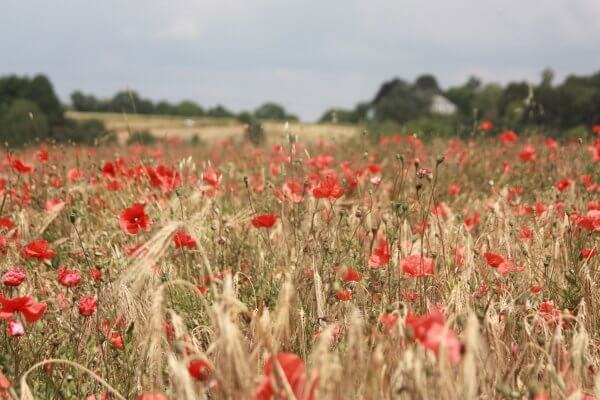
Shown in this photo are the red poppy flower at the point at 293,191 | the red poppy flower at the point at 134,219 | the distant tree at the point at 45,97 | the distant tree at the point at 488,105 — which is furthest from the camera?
the distant tree at the point at 45,97

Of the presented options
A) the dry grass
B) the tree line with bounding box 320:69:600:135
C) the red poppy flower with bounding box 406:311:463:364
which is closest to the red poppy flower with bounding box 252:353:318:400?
the red poppy flower with bounding box 406:311:463:364

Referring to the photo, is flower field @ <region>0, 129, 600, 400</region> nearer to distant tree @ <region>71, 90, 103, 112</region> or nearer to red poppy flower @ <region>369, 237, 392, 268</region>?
red poppy flower @ <region>369, 237, 392, 268</region>

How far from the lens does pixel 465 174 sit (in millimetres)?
5461

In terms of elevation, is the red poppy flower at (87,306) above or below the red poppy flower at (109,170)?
below

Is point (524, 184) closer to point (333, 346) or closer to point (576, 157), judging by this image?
point (576, 157)

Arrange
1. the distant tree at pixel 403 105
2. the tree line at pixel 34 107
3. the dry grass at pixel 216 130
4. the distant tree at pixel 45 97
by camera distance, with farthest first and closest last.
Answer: the distant tree at pixel 403 105 < the distant tree at pixel 45 97 < the tree line at pixel 34 107 < the dry grass at pixel 216 130

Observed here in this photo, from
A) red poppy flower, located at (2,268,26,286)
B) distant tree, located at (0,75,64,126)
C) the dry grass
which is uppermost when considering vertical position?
distant tree, located at (0,75,64,126)

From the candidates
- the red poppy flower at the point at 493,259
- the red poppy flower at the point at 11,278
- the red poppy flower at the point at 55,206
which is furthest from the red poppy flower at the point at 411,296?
the red poppy flower at the point at 55,206

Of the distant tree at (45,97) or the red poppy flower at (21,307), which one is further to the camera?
the distant tree at (45,97)

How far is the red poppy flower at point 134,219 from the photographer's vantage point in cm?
254

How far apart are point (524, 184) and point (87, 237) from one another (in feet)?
10.7

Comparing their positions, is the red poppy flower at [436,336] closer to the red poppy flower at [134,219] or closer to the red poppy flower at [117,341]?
the red poppy flower at [117,341]

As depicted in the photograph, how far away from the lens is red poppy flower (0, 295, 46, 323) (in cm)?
171

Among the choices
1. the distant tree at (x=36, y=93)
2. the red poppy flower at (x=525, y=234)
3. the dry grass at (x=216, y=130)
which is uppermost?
the distant tree at (x=36, y=93)
